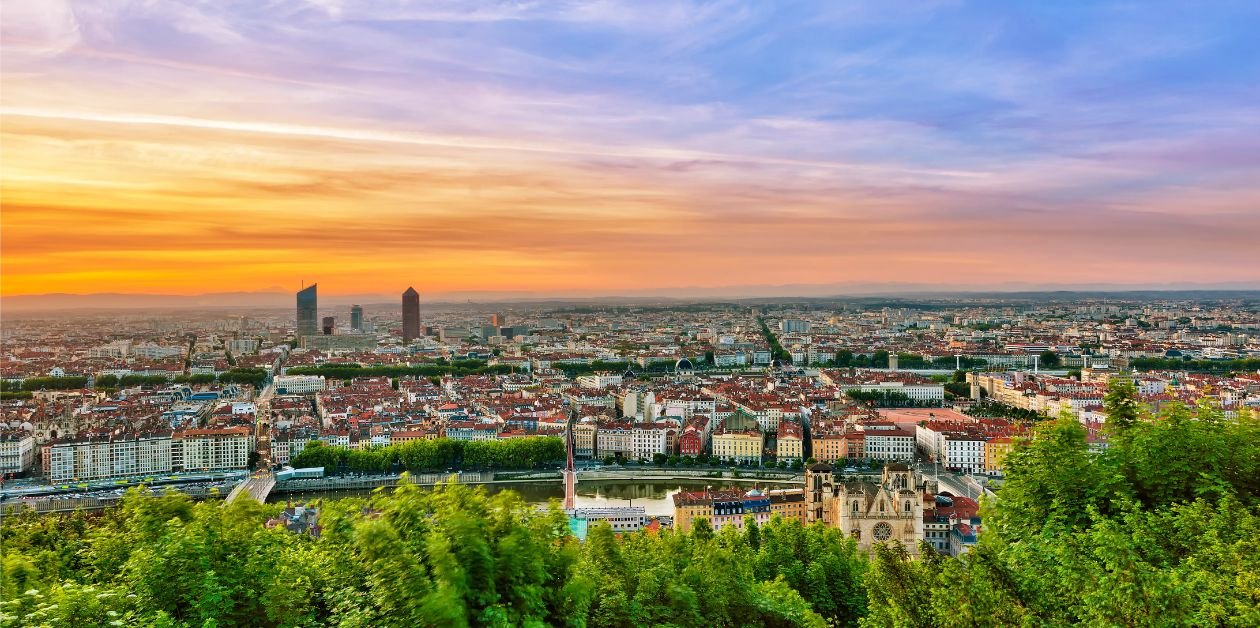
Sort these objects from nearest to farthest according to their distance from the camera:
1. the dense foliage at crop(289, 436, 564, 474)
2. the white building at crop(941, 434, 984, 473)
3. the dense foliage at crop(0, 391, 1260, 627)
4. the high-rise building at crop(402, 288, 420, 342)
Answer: the dense foliage at crop(0, 391, 1260, 627) < the dense foliage at crop(289, 436, 564, 474) < the white building at crop(941, 434, 984, 473) < the high-rise building at crop(402, 288, 420, 342)

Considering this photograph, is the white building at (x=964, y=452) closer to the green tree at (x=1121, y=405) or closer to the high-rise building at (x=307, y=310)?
the green tree at (x=1121, y=405)

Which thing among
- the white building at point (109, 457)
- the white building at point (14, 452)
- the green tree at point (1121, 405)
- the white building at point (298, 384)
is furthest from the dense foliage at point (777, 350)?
the green tree at point (1121, 405)

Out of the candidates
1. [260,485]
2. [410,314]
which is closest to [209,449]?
[260,485]

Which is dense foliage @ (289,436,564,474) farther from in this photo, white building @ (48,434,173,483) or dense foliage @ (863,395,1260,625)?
dense foliage @ (863,395,1260,625)

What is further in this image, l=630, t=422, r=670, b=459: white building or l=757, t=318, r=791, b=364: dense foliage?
→ l=757, t=318, r=791, b=364: dense foliage

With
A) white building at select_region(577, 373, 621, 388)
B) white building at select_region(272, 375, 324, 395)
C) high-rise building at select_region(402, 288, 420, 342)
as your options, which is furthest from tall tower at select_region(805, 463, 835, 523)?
high-rise building at select_region(402, 288, 420, 342)

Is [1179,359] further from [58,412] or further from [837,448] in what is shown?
[58,412]

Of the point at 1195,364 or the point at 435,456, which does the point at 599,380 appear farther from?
the point at 1195,364

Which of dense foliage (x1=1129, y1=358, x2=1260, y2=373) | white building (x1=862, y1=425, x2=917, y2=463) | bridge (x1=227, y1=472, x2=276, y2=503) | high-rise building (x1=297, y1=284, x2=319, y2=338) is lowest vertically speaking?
bridge (x1=227, y1=472, x2=276, y2=503)
